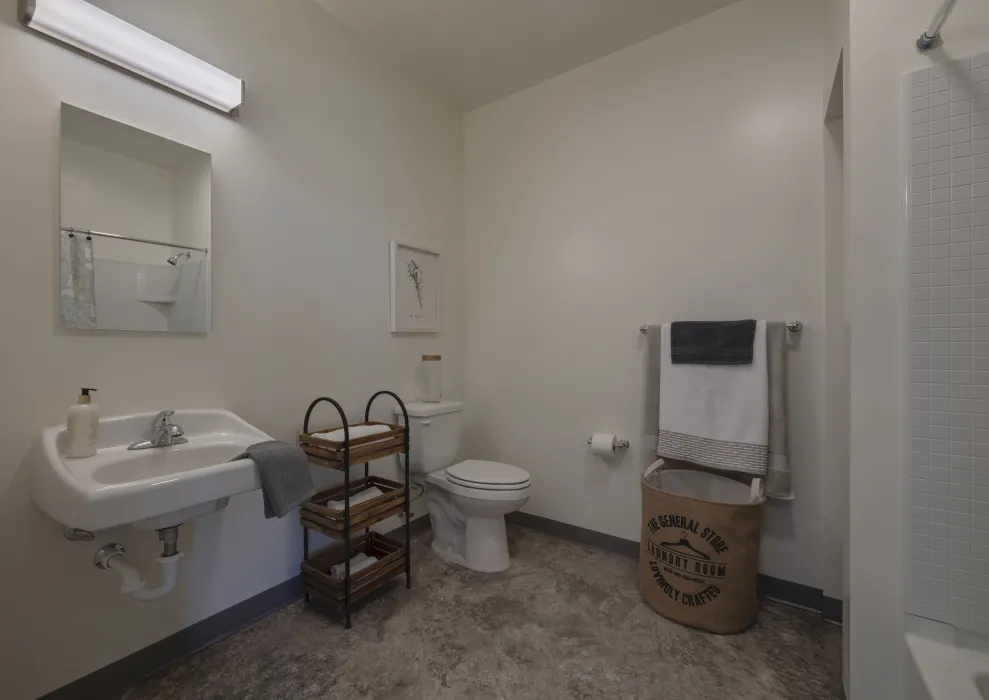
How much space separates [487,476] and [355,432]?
67 centimetres

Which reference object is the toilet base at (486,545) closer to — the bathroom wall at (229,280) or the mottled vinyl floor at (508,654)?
the mottled vinyl floor at (508,654)

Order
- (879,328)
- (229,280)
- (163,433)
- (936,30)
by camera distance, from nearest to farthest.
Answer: (936,30) → (879,328) → (163,433) → (229,280)

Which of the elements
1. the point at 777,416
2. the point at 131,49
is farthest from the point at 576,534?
the point at 131,49

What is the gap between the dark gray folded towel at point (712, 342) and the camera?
1801 mm

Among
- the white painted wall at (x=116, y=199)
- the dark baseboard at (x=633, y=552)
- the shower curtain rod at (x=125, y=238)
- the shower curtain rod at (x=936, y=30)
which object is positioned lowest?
the dark baseboard at (x=633, y=552)

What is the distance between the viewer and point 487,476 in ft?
6.79

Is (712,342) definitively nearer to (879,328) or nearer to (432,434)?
(879,328)

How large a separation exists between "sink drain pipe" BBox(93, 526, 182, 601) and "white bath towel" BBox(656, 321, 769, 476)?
1883 millimetres

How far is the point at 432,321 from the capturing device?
2557 mm

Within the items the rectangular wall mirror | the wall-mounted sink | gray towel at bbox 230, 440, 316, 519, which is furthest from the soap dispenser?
gray towel at bbox 230, 440, 316, 519

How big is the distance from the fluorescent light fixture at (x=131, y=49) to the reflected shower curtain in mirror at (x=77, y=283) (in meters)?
0.58

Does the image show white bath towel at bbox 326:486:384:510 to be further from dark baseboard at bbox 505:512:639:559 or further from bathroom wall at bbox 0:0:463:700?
dark baseboard at bbox 505:512:639:559

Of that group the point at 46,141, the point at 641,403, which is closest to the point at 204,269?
the point at 46,141

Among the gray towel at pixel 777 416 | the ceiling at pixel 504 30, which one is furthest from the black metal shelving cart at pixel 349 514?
the ceiling at pixel 504 30
